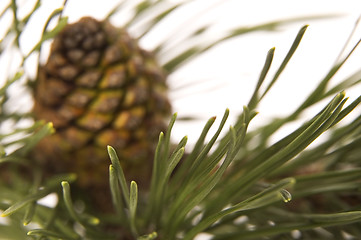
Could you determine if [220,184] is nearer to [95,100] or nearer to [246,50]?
[95,100]

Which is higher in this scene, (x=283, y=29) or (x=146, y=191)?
(x=283, y=29)

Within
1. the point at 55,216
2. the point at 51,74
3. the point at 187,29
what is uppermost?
the point at 187,29

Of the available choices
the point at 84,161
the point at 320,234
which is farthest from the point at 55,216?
the point at 320,234

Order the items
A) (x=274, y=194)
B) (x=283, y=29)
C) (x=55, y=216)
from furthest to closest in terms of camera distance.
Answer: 1. (x=283, y=29)
2. (x=55, y=216)
3. (x=274, y=194)

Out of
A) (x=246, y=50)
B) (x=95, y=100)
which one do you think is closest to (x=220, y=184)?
(x=95, y=100)

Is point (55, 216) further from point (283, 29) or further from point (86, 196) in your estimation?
point (283, 29)

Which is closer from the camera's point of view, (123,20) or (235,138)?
(235,138)
